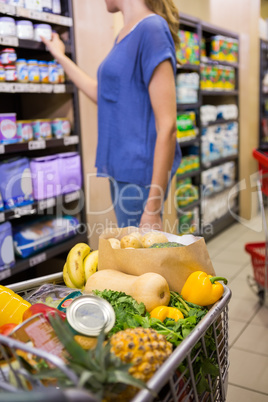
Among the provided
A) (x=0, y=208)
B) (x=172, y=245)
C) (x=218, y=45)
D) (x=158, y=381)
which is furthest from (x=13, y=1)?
(x=218, y=45)

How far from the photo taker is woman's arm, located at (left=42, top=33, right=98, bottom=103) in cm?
243

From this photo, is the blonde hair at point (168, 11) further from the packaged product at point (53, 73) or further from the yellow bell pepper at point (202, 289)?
the yellow bell pepper at point (202, 289)

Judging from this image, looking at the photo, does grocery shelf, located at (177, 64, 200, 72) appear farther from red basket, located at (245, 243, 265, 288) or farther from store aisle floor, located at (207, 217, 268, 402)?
red basket, located at (245, 243, 265, 288)

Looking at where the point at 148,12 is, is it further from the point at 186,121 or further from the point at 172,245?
the point at 186,121

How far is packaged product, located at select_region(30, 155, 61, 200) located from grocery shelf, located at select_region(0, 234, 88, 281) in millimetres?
364

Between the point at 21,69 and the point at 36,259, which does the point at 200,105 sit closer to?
the point at 21,69

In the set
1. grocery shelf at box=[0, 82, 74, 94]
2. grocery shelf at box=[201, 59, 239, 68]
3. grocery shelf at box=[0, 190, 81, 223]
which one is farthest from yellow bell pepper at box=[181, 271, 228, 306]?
grocery shelf at box=[201, 59, 239, 68]

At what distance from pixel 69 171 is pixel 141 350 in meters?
2.32

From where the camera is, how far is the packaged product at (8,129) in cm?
254

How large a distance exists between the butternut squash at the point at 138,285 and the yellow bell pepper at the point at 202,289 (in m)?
0.05

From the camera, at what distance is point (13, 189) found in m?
2.64

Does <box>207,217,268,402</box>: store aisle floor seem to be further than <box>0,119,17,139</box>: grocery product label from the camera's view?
No

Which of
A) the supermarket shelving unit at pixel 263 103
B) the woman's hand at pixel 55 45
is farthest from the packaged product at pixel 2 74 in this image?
the supermarket shelving unit at pixel 263 103

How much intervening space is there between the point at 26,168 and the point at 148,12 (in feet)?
4.14
